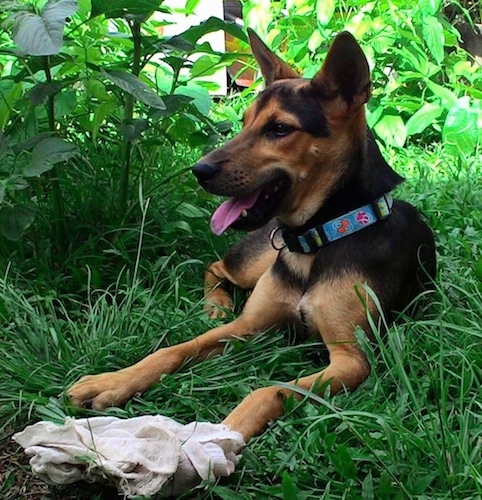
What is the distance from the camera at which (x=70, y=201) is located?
3.92 meters

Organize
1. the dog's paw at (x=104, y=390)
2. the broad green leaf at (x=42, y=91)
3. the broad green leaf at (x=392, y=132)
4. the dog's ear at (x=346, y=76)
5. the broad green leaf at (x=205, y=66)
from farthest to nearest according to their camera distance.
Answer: the broad green leaf at (x=392, y=132) → the broad green leaf at (x=205, y=66) → the broad green leaf at (x=42, y=91) → the dog's ear at (x=346, y=76) → the dog's paw at (x=104, y=390)

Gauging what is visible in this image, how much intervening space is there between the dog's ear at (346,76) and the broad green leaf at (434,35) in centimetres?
339

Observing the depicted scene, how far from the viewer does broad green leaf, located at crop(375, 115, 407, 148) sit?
5.97 metres

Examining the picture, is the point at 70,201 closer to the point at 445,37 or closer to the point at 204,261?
the point at 204,261

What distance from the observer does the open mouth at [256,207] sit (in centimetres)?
299

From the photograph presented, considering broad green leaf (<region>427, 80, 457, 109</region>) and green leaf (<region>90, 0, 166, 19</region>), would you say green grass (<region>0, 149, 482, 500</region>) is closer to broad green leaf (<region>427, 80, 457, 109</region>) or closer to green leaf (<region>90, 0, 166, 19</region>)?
green leaf (<region>90, 0, 166, 19</region>)

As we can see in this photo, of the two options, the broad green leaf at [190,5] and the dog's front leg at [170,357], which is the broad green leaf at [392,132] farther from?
the dog's front leg at [170,357]

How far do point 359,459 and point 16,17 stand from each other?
6.30ft

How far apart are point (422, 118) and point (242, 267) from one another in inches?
115

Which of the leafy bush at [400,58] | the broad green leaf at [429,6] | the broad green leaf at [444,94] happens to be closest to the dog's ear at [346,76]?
the leafy bush at [400,58]

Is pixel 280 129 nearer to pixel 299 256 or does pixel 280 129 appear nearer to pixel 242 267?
pixel 299 256

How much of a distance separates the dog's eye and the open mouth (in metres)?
0.16

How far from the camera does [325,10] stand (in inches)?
237

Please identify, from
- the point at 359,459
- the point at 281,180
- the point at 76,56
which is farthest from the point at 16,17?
the point at 359,459
